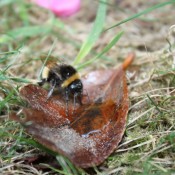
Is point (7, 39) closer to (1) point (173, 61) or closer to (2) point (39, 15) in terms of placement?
(2) point (39, 15)

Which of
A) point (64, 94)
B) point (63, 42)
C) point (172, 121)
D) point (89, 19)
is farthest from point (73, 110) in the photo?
point (89, 19)

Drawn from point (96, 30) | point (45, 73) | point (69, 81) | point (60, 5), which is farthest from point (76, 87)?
point (60, 5)

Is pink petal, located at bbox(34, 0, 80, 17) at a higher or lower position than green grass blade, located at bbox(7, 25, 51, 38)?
higher

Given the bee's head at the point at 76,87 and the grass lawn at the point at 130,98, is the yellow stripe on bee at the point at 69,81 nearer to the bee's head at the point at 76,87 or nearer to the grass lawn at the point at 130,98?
the bee's head at the point at 76,87

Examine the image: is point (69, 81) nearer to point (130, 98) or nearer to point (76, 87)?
point (76, 87)

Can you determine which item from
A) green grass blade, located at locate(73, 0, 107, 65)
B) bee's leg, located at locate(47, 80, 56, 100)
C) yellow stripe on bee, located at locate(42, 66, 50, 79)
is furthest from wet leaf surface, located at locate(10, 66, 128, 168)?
green grass blade, located at locate(73, 0, 107, 65)

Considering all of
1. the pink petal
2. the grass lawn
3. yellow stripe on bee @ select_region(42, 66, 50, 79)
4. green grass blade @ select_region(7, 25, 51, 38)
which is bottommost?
the grass lawn

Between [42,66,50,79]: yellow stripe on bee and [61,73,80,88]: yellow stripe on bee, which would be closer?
[61,73,80,88]: yellow stripe on bee

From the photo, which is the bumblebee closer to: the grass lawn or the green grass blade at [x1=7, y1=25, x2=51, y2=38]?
the grass lawn
